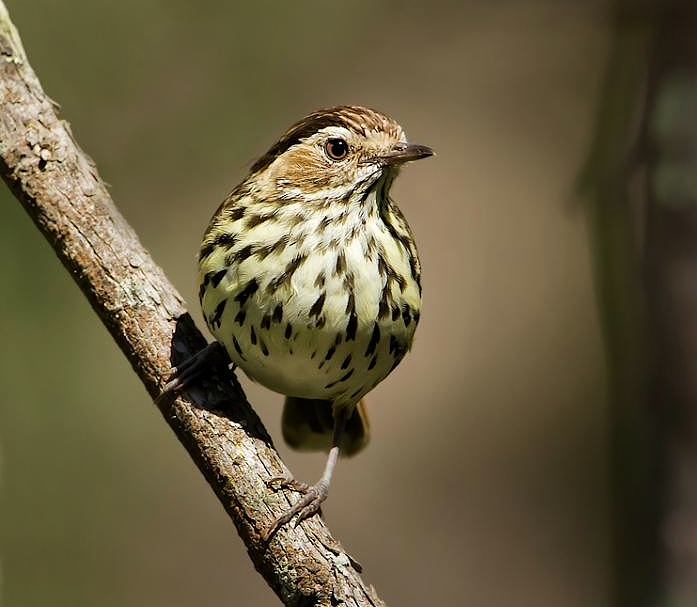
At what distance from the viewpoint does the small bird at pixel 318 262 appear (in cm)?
384

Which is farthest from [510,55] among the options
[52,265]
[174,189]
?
[52,265]

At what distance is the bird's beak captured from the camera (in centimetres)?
385

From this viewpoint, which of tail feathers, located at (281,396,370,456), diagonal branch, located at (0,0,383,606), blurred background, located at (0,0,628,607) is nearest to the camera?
diagonal branch, located at (0,0,383,606)

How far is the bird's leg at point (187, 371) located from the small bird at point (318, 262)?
0.08 m

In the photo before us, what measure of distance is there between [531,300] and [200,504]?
3125 millimetres

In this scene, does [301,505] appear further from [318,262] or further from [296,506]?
[318,262]

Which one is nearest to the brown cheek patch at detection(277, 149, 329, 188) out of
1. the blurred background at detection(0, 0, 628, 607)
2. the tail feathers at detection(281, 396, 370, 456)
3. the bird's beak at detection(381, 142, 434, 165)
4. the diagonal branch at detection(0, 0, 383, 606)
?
the bird's beak at detection(381, 142, 434, 165)

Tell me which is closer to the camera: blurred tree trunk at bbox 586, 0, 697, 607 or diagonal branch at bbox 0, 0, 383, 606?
blurred tree trunk at bbox 586, 0, 697, 607

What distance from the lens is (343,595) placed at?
3547mm

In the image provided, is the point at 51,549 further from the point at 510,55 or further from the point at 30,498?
the point at 510,55

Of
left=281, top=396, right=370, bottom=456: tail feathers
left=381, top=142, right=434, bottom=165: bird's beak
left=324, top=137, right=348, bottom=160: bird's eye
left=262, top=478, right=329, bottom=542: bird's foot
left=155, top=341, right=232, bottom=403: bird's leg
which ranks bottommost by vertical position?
left=262, top=478, right=329, bottom=542: bird's foot

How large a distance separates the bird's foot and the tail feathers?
1.04 metres

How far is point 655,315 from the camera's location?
11.9 ft

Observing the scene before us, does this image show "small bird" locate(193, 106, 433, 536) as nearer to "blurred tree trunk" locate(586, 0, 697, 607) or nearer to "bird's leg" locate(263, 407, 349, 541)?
"bird's leg" locate(263, 407, 349, 541)
